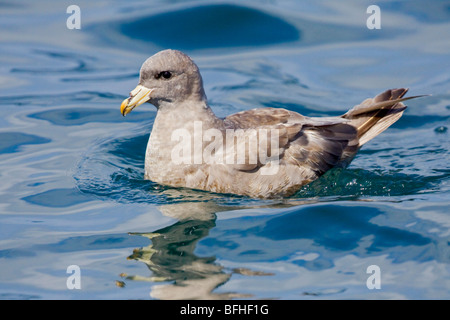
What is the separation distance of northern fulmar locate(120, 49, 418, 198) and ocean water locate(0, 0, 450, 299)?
0.43 ft

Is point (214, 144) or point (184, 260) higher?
point (214, 144)

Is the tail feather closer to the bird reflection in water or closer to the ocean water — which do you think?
the ocean water

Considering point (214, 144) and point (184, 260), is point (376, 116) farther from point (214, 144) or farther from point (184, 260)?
point (184, 260)

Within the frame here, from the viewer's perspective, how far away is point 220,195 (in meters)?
6.13

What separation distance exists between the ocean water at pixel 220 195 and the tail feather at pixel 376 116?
398 millimetres

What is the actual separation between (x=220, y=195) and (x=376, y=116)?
5.78 feet

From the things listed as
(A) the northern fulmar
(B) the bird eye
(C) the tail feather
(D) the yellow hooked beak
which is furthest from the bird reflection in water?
(C) the tail feather

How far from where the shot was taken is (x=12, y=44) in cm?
1055

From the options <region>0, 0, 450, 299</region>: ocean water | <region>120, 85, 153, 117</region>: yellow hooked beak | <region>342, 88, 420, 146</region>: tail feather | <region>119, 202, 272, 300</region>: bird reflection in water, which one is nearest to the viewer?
<region>119, 202, 272, 300</region>: bird reflection in water

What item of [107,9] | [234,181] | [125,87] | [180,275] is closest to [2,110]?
[125,87]

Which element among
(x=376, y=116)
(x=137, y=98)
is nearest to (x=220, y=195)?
(x=137, y=98)

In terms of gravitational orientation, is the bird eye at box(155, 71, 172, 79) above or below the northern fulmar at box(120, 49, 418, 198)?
above

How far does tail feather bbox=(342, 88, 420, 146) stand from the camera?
6.72 meters

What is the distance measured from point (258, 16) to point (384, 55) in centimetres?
198
